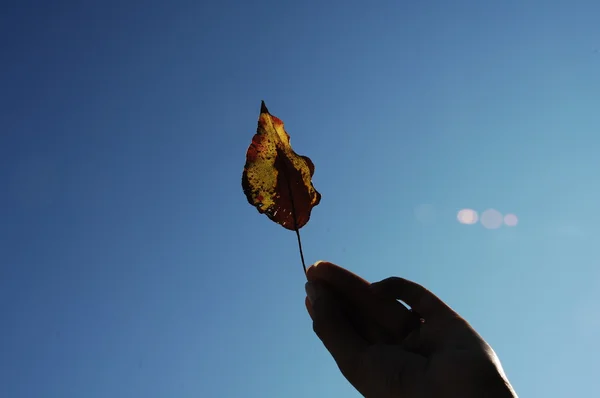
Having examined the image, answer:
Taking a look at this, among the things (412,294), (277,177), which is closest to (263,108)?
(277,177)

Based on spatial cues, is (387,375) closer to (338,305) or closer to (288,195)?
(338,305)

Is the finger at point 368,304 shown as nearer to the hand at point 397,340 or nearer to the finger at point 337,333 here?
the hand at point 397,340

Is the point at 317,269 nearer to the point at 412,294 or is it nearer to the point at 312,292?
the point at 312,292

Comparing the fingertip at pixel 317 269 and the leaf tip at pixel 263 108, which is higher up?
the leaf tip at pixel 263 108

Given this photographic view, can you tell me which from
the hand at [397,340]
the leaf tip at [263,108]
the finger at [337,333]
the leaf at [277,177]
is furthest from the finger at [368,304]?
the leaf tip at [263,108]

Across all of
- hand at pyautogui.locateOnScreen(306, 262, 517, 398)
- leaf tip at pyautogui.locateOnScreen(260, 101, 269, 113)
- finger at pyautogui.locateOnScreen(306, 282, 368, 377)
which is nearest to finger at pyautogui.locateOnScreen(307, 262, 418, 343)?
hand at pyautogui.locateOnScreen(306, 262, 517, 398)

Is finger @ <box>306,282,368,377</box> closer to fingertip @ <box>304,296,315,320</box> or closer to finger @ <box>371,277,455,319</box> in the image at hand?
fingertip @ <box>304,296,315,320</box>
